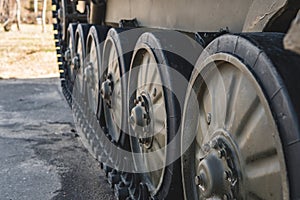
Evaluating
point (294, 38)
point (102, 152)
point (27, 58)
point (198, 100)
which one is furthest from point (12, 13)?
point (294, 38)

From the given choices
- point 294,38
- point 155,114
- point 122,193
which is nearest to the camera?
point 294,38

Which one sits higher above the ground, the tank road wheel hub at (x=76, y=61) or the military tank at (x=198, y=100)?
the military tank at (x=198, y=100)

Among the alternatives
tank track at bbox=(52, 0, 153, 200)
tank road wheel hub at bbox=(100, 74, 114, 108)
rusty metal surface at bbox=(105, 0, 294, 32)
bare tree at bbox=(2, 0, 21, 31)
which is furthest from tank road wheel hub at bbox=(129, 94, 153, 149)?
bare tree at bbox=(2, 0, 21, 31)

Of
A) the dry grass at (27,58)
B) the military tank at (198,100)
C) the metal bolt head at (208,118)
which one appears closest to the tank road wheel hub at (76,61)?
the military tank at (198,100)

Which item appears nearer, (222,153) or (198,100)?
(222,153)

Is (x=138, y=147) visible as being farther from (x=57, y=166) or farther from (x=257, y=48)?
(x=257, y=48)

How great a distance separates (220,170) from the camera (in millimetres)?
1254

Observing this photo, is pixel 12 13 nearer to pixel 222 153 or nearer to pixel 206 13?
pixel 206 13

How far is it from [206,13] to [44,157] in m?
2.14

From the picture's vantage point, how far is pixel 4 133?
4273 millimetres

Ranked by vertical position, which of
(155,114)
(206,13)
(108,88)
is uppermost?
(206,13)

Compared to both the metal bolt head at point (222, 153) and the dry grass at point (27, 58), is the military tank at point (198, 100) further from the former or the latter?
the dry grass at point (27, 58)

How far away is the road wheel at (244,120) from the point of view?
0.96 m

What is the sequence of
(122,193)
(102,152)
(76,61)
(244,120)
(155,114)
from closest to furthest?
(244,120)
(155,114)
(122,193)
(102,152)
(76,61)
